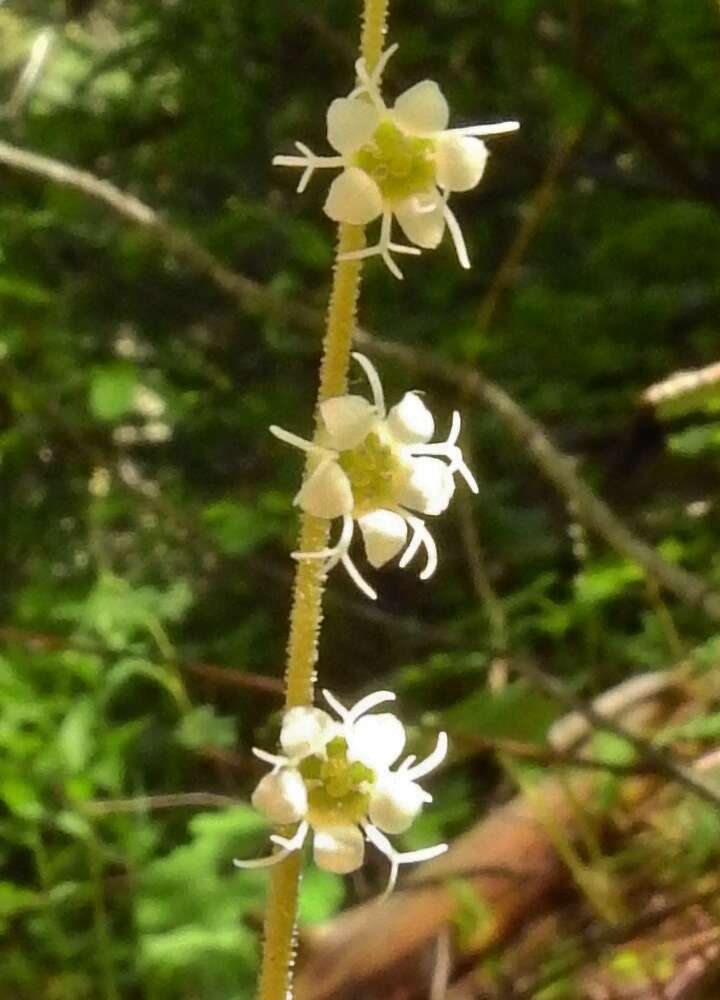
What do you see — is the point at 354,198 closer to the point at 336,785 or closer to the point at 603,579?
the point at 336,785

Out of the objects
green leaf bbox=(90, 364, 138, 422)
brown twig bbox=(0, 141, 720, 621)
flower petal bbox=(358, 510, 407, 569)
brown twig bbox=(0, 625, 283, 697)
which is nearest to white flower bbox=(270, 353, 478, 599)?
flower petal bbox=(358, 510, 407, 569)

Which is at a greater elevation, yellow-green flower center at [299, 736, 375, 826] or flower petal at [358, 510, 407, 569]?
flower petal at [358, 510, 407, 569]

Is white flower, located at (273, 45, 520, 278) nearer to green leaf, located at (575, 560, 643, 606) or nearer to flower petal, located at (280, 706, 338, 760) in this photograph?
flower petal, located at (280, 706, 338, 760)

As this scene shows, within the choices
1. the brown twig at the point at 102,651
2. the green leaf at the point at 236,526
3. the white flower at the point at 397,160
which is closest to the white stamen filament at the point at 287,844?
the white flower at the point at 397,160

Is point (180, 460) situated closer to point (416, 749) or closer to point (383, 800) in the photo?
point (416, 749)

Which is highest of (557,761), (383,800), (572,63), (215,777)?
(572,63)

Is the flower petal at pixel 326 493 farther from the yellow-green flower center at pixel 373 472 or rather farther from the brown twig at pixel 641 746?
the brown twig at pixel 641 746

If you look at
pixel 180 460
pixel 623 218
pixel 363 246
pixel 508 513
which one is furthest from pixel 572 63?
pixel 363 246
